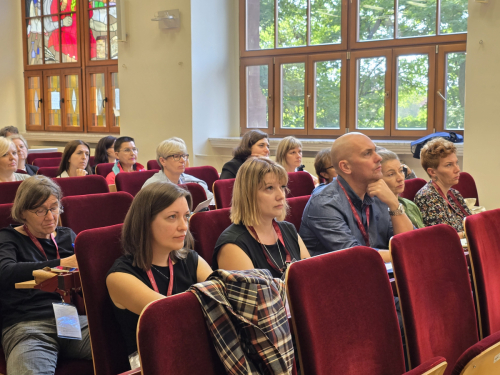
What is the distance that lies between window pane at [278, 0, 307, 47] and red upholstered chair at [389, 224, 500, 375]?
224 inches

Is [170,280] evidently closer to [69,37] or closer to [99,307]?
[99,307]

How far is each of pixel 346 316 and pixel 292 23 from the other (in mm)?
6327

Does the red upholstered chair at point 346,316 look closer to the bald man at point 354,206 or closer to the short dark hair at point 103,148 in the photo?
the bald man at point 354,206

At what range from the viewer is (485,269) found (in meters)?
2.22

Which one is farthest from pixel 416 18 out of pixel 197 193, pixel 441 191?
pixel 197 193

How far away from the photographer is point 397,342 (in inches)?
67.6

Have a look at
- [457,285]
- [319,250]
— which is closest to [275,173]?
[319,250]

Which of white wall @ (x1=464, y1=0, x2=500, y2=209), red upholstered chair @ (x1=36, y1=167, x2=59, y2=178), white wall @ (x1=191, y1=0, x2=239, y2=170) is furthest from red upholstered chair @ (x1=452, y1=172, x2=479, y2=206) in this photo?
white wall @ (x1=191, y1=0, x2=239, y2=170)

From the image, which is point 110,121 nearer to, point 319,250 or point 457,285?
point 319,250

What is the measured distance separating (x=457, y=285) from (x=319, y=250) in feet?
3.04

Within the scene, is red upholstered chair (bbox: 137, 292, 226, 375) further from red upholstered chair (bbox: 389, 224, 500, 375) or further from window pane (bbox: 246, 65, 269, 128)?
window pane (bbox: 246, 65, 269, 128)

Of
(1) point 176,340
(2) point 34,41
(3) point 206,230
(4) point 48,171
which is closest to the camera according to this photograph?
(1) point 176,340

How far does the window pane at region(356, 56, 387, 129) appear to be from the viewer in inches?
268

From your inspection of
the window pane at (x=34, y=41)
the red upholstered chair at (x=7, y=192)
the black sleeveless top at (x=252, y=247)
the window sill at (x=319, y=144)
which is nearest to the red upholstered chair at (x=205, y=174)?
the red upholstered chair at (x=7, y=192)
